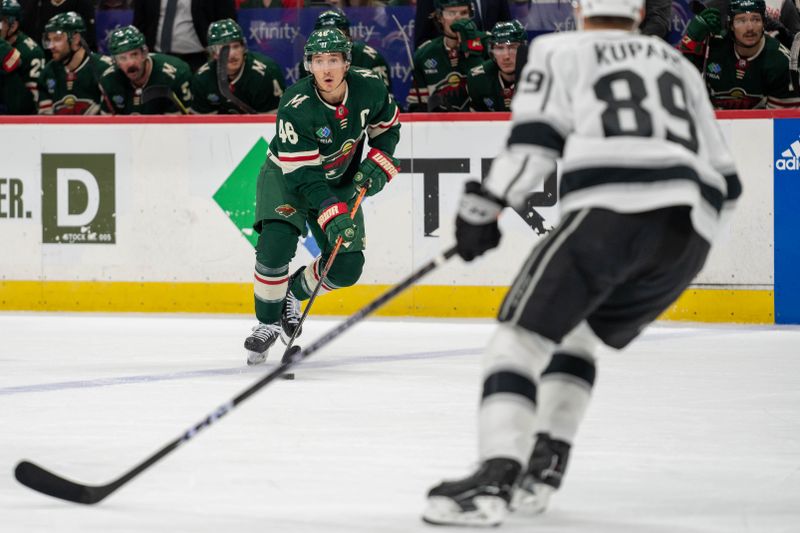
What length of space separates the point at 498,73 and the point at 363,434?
153 inches

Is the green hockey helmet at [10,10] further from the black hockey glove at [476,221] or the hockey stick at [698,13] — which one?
the black hockey glove at [476,221]

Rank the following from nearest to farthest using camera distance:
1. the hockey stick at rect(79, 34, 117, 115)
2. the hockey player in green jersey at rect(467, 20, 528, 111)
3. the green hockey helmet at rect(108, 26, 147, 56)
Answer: the hockey player in green jersey at rect(467, 20, 528, 111) < the green hockey helmet at rect(108, 26, 147, 56) < the hockey stick at rect(79, 34, 117, 115)

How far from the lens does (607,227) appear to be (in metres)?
2.56

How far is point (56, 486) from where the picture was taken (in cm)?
284

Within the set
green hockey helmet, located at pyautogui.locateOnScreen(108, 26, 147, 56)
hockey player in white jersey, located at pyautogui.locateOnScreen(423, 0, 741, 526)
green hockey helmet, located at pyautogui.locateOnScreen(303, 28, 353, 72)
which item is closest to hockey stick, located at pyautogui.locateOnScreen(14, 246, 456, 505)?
hockey player in white jersey, located at pyautogui.locateOnScreen(423, 0, 741, 526)

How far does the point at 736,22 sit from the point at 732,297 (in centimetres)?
142

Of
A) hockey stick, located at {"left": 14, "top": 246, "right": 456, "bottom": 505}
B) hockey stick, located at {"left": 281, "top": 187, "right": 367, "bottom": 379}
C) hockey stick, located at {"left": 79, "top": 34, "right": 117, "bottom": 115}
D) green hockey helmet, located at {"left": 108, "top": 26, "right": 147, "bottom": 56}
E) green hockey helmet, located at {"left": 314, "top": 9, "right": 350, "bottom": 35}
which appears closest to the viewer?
hockey stick, located at {"left": 14, "top": 246, "right": 456, "bottom": 505}

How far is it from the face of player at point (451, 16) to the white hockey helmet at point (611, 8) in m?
4.89

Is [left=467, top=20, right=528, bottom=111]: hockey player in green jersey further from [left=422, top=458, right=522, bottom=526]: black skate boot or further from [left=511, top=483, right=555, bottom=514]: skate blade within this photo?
[left=422, top=458, right=522, bottom=526]: black skate boot

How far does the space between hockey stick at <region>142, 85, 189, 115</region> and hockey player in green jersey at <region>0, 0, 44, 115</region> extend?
2.68 feet

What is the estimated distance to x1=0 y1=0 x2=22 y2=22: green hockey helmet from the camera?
8.16 meters

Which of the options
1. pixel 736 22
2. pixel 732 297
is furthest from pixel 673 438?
pixel 736 22

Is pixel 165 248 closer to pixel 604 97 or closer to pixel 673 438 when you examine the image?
pixel 673 438

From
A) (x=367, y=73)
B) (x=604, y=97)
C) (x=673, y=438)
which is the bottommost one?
(x=673, y=438)
